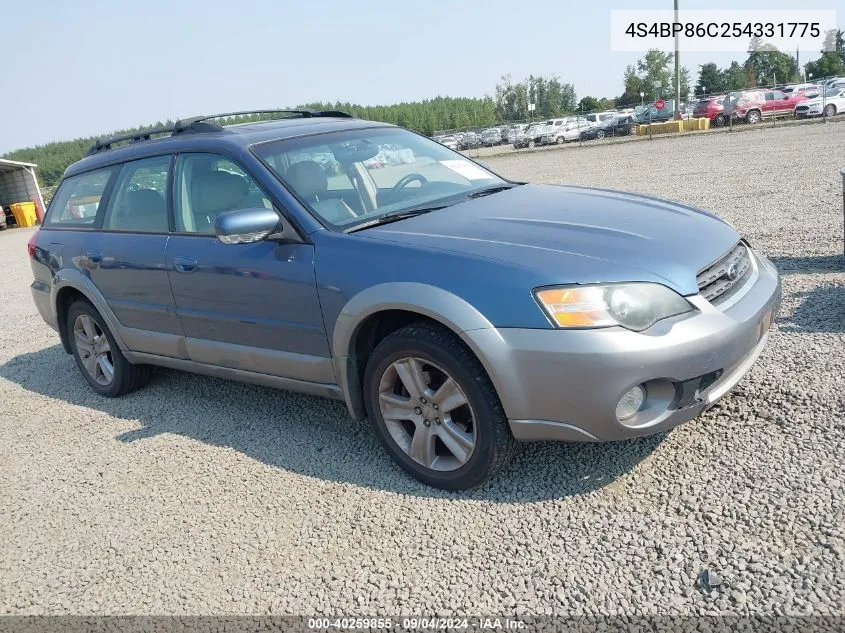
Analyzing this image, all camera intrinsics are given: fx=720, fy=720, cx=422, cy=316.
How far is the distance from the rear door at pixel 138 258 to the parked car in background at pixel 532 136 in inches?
1492

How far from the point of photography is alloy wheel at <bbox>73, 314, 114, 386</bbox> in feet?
17.4

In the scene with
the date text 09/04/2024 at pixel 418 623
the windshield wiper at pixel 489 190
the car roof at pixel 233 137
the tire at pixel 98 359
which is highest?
the car roof at pixel 233 137

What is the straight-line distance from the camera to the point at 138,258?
177 inches

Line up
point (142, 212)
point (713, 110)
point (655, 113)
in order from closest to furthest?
point (142, 212) → point (713, 110) → point (655, 113)

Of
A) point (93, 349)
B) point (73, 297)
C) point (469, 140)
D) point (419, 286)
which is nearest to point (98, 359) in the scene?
point (93, 349)

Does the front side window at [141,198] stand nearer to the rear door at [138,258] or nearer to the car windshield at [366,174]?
the rear door at [138,258]

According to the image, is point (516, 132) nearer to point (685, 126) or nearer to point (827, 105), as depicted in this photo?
point (685, 126)

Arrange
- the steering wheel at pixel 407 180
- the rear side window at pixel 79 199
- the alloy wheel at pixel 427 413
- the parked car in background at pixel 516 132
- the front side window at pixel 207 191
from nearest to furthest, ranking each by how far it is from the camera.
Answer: the alloy wheel at pixel 427 413, the front side window at pixel 207 191, the steering wheel at pixel 407 180, the rear side window at pixel 79 199, the parked car in background at pixel 516 132

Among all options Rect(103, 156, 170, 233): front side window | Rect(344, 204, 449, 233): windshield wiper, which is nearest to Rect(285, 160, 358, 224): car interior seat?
Rect(344, 204, 449, 233): windshield wiper

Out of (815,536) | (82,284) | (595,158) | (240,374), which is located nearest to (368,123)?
(240,374)

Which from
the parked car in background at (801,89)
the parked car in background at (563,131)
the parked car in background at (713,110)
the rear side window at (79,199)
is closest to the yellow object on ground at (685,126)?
the parked car in background at (713,110)

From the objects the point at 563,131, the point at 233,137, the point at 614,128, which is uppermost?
the point at 233,137

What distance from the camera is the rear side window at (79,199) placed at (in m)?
5.07

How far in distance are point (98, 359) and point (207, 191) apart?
1933mm
